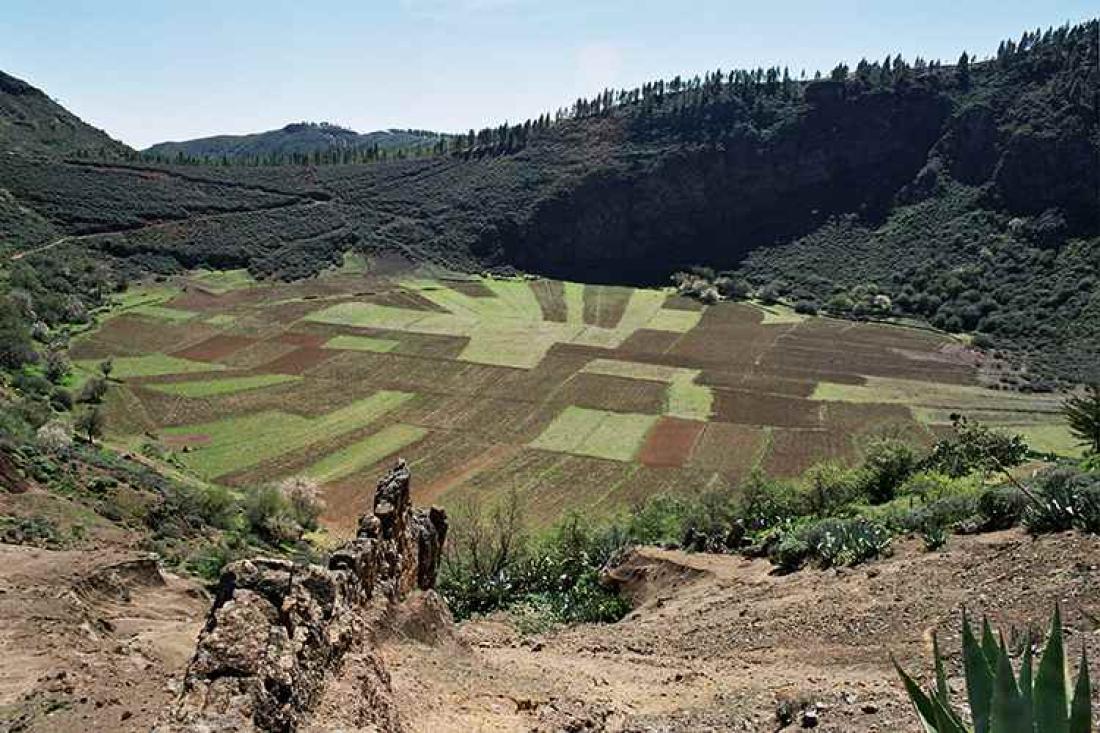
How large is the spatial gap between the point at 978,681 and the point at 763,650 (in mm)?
12126

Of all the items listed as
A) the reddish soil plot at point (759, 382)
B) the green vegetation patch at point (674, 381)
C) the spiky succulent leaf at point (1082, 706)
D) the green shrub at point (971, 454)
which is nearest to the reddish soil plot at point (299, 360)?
the green vegetation patch at point (674, 381)

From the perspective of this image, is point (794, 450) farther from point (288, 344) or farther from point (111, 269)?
point (111, 269)

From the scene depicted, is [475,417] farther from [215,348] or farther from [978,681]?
[978,681]

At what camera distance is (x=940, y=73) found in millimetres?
143625

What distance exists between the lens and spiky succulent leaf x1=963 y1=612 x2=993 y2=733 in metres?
7.63

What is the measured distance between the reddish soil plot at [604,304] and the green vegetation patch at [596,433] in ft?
113

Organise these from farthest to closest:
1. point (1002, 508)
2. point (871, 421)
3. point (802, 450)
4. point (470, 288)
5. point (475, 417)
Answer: point (470, 288) → point (871, 421) → point (475, 417) → point (802, 450) → point (1002, 508)

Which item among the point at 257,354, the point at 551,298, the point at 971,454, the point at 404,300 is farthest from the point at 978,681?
A: the point at 551,298

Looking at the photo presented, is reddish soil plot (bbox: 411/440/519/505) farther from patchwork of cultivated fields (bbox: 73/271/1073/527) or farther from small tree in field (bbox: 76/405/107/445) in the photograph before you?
small tree in field (bbox: 76/405/107/445)

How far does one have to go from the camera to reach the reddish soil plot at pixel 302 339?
8375 cm

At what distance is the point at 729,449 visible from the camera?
5938cm

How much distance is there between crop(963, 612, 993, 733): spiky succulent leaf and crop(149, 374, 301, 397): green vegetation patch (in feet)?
218

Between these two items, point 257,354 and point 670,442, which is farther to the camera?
point 257,354

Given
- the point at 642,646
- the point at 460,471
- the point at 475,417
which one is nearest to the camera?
the point at 642,646
